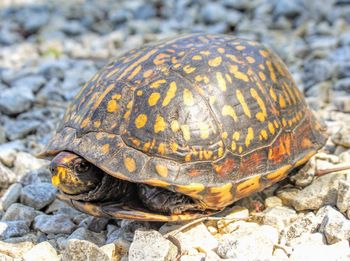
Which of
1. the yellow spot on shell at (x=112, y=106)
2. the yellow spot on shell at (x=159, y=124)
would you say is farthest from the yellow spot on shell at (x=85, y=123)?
the yellow spot on shell at (x=159, y=124)

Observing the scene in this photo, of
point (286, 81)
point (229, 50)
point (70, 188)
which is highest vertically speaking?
point (229, 50)

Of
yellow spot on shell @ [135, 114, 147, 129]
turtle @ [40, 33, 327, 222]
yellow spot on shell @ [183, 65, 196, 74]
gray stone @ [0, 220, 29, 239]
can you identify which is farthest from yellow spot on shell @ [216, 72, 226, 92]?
gray stone @ [0, 220, 29, 239]

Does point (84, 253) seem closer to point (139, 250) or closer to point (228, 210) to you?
point (139, 250)

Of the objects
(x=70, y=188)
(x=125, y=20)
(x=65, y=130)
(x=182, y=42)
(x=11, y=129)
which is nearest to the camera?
(x=70, y=188)

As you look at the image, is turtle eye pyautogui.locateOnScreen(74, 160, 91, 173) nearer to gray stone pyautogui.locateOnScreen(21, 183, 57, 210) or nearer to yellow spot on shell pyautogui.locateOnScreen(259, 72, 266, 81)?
gray stone pyautogui.locateOnScreen(21, 183, 57, 210)

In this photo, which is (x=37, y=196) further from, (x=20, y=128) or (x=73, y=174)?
(x=20, y=128)

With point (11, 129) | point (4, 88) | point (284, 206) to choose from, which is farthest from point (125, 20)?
point (284, 206)

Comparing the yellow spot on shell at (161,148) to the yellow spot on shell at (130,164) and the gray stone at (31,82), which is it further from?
the gray stone at (31,82)
